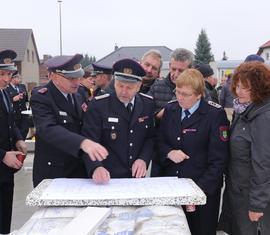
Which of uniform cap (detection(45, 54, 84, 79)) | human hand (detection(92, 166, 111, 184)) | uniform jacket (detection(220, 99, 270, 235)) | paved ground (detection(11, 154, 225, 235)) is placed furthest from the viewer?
paved ground (detection(11, 154, 225, 235))

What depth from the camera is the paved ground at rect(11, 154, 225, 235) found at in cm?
486

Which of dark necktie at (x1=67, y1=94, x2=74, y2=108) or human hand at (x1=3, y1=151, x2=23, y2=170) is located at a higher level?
dark necktie at (x1=67, y1=94, x2=74, y2=108)

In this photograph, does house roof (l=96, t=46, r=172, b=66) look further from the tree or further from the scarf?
the scarf

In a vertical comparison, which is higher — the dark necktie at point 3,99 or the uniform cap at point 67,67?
the uniform cap at point 67,67

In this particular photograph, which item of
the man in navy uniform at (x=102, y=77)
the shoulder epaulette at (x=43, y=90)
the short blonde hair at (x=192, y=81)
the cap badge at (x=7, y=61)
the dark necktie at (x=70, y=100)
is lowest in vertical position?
the man in navy uniform at (x=102, y=77)

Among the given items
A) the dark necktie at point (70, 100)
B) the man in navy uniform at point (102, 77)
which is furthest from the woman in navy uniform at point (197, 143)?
the man in navy uniform at point (102, 77)

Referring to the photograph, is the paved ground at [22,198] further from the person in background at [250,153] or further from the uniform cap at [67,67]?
the uniform cap at [67,67]

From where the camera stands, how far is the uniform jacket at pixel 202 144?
2.87 meters

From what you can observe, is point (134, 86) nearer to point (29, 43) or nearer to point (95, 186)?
point (95, 186)

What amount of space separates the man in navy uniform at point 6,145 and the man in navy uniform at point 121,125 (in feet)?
3.30

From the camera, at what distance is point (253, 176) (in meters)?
2.66

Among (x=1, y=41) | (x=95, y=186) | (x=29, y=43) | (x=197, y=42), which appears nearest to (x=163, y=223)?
(x=95, y=186)

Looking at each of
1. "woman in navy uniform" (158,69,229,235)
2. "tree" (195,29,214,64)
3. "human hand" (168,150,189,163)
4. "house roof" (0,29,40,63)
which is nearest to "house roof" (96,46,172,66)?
"tree" (195,29,214,64)

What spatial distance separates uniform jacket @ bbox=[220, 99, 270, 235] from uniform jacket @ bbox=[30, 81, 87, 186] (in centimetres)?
110
